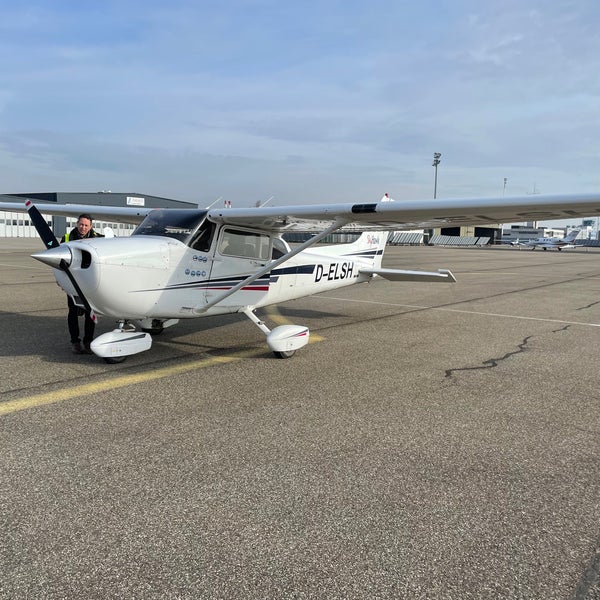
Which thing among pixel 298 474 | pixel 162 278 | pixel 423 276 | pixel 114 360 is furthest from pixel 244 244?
pixel 298 474

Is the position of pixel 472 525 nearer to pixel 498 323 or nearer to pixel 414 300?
pixel 498 323

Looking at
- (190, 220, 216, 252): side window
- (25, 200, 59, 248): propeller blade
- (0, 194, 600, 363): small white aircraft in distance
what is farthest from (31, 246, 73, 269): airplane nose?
(190, 220, 216, 252): side window

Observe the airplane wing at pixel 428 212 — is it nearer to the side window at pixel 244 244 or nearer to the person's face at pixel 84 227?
the side window at pixel 244 244

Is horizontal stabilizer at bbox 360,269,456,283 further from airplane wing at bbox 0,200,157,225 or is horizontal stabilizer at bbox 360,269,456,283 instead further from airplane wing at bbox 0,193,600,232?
airplane wing at bbox 0,200,157,225

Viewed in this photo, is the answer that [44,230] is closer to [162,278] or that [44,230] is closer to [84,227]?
[84,227]

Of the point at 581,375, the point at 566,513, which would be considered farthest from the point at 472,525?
the point at 581,375

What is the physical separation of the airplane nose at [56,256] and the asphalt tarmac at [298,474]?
1196 mm

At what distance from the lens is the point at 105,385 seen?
4.95 metres

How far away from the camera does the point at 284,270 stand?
25.1ft

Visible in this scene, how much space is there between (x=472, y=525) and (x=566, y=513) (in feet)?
1.91

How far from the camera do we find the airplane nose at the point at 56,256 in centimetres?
505

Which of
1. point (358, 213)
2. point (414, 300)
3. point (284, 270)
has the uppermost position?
point (358, 213)

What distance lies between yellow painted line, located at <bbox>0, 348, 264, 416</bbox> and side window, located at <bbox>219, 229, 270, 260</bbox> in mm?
1412

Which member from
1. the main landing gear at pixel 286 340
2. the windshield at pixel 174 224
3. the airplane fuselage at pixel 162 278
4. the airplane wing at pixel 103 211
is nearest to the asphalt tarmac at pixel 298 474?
the main landing gear at pixel 286 340
